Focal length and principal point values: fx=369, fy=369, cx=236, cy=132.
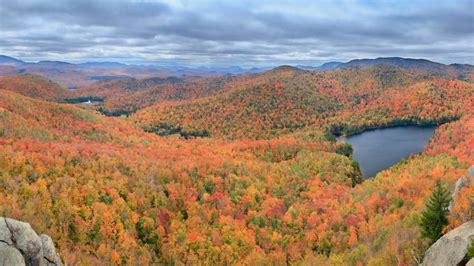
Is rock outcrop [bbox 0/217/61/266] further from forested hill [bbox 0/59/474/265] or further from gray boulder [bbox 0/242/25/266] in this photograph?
forested hill [bbox 0/59/474/265]

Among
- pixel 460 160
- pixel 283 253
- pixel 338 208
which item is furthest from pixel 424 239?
pixel 460 160

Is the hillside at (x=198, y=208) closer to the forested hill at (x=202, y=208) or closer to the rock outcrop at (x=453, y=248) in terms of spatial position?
the forested hill at (x=202, y=208)

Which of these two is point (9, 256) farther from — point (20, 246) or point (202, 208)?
point (202, 208)

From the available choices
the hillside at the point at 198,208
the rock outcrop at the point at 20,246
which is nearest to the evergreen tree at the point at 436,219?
the hillside at the point at 198,208

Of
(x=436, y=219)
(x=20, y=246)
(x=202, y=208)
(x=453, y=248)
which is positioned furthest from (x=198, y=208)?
(x=453, y=248)

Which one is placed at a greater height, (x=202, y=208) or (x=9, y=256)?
(x=9, y=256)

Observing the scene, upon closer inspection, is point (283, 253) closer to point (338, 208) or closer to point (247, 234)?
point (247, 234)
